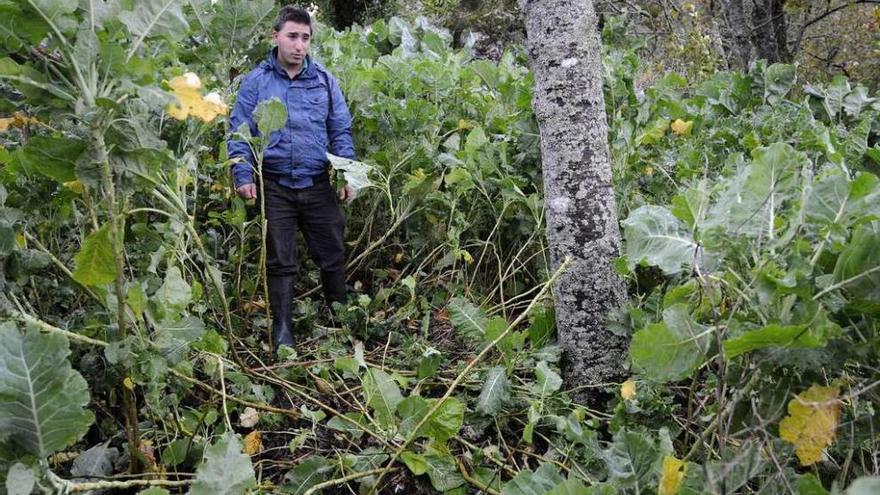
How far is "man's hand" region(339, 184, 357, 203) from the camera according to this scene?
4035 mm

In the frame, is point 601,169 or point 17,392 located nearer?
point 17,392

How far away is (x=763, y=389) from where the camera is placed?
181cm

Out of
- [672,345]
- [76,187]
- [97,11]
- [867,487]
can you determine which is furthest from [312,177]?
[867,487]

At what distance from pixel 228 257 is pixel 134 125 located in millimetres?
2131

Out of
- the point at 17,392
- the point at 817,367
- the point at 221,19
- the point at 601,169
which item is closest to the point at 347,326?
the point at 601,169

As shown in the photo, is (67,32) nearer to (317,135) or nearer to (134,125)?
(134,125)

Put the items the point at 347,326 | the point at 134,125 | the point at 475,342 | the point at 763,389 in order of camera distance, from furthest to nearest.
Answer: the point at 347,326 → the point at 475,342 → the point at 134,125 → the point at 763,389

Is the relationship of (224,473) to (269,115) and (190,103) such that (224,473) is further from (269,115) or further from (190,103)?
(269,115)

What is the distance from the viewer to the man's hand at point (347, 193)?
13.2 feet

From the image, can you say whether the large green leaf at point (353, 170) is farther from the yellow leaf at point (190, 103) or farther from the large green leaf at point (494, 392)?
the yellow leaf at point (190, 103)

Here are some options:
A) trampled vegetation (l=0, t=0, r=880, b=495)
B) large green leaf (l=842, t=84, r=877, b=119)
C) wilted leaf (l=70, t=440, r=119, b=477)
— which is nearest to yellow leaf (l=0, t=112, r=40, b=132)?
trampled vegetation (l=0, t=0, r=880, b=495)

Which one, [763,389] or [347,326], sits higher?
[763,389]

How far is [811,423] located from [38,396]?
168cm

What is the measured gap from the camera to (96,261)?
2064 mm
